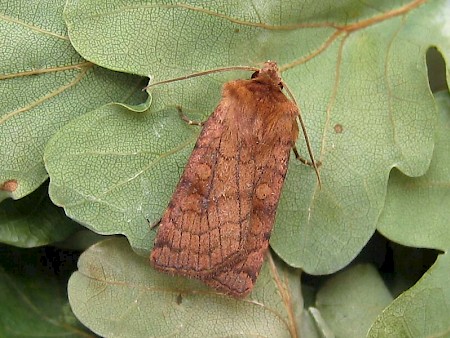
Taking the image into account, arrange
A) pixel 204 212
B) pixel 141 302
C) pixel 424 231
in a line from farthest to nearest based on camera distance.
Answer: pixel 424 231 < pixel 141 302 < pixel 204 212

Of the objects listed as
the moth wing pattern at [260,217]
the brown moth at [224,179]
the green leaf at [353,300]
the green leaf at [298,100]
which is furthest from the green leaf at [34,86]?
the green leaf at [353,300]

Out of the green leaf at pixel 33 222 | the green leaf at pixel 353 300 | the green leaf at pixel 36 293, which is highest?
the green leaf at pixel 353 300

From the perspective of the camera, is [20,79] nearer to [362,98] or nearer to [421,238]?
[362,98]

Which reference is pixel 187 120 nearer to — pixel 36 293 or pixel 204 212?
pixel 204 212

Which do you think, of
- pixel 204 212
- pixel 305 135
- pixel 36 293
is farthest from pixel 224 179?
pixel 36 293

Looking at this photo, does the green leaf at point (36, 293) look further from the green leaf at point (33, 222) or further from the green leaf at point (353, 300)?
the green leaf at point (353, 300)

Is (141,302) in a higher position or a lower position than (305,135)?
lower

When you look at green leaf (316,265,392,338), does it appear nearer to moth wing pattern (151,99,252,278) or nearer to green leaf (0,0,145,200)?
moth wing pattern (151,99,252,278)
